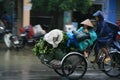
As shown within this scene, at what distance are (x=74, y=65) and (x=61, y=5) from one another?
26.5 ft

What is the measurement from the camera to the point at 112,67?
11930 mm

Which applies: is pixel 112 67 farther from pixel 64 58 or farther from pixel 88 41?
pixel 64 58

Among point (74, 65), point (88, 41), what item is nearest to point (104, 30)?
point (88, 41)

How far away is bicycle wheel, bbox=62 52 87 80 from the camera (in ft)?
36.8

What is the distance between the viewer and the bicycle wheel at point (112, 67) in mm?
A: 11914

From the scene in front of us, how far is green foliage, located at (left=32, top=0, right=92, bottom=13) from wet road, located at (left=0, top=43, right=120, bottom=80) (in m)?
3.21

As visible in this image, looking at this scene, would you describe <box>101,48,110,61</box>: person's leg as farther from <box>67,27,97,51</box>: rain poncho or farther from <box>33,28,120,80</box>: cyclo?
<box>67,27,97,51</box>: rain poncho

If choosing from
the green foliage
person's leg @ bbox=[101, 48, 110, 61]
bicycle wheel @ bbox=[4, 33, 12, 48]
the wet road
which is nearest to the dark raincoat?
person's leg @ bbox=[101, 48, 110, 61]

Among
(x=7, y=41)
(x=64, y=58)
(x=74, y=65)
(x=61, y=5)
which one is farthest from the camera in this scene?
(x=61, y=5)

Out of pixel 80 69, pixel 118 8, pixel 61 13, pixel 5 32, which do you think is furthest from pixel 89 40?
pixel 118 8

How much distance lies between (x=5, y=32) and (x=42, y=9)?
6.96ft

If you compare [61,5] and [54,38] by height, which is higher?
[54,38]

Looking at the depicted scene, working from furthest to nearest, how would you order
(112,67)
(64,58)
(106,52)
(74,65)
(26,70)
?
1. (26,70)
2. (106,52)
3. (112,67)
4. (74,65)
5. (64,58)

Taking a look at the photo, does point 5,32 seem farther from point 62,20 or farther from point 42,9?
point 62,20
